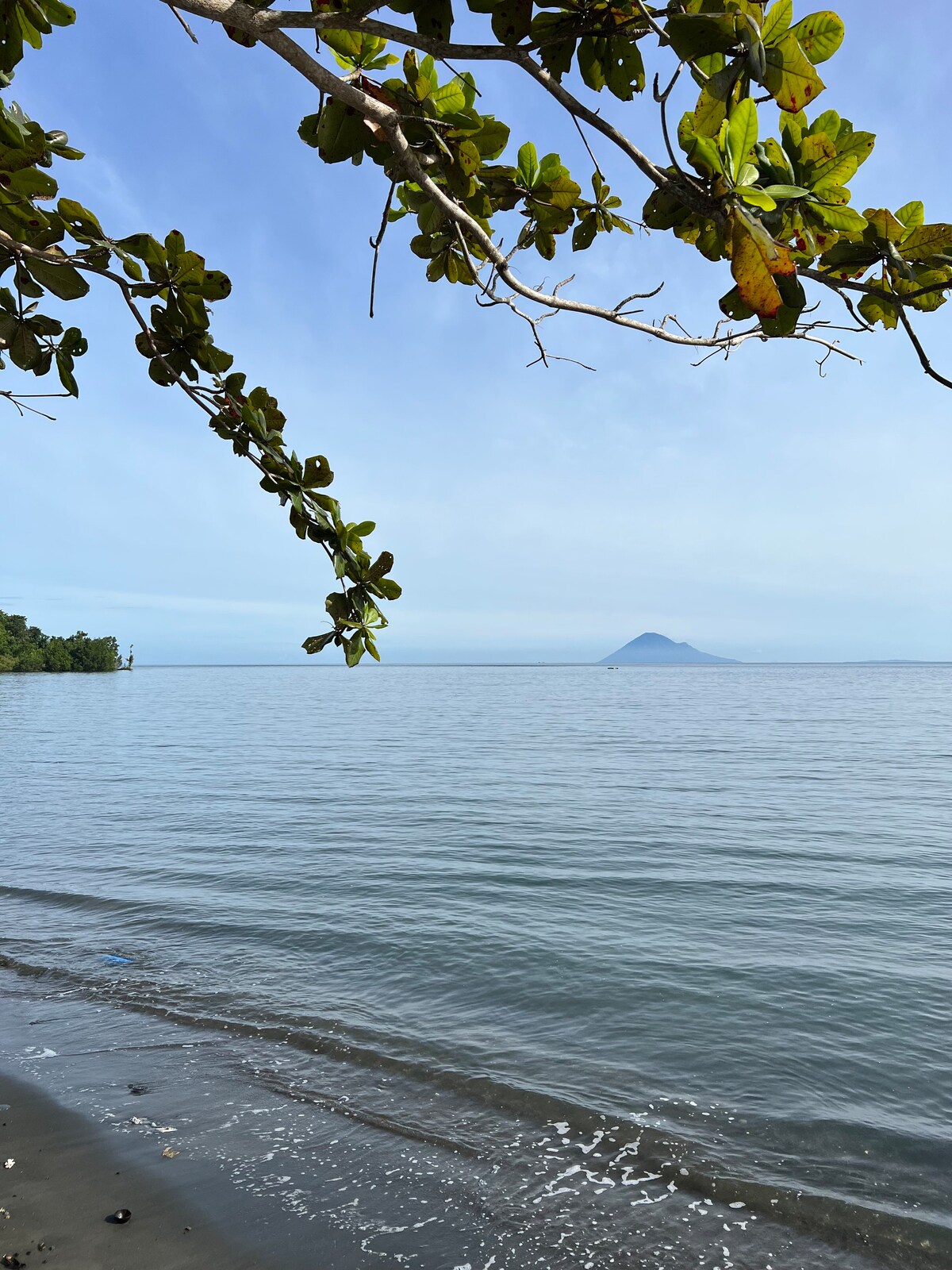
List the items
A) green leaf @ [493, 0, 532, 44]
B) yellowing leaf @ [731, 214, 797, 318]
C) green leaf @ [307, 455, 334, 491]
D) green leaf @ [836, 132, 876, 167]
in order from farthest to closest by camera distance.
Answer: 1. green leaf @ [307, 455, 334, 491]
2. green leaf @ [493, 0, 532, 44]
3. green leaf @ [836, 132, 876, 167]
4. yellowing leaf @ [731, 214, 797, 318]

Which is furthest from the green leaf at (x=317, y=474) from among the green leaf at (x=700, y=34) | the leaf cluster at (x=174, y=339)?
the green leaf at (x=700, y=34)

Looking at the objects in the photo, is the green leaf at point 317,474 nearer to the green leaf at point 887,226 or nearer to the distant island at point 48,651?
the green leaf at point 887,226

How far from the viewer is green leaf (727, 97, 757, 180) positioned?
1.64 meters

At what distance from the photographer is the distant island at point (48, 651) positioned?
104062 mm

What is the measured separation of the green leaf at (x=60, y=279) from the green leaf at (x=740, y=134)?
2.27m

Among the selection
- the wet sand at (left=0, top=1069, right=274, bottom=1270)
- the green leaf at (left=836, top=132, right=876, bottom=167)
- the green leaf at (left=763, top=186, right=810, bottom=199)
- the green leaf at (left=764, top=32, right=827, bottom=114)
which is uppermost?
the green leaf at (left=764, top=32, right=827, bottom=114)

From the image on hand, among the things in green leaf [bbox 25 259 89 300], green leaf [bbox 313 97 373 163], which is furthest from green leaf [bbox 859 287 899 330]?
green leaf [bbox 25 259 89 300]

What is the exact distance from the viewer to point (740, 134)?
1.67m

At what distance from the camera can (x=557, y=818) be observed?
51.4ft

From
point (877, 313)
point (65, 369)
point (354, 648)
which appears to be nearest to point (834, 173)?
point (877, 313)

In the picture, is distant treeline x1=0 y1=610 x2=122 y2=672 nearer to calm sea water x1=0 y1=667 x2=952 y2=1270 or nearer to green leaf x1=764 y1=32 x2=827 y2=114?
calm sea water x1=0 y1=667 x2=952 y2=1270

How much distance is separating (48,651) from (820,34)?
126990 mm

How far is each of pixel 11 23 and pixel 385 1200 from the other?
5.11 meters

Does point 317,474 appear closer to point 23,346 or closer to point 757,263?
point 23,346
